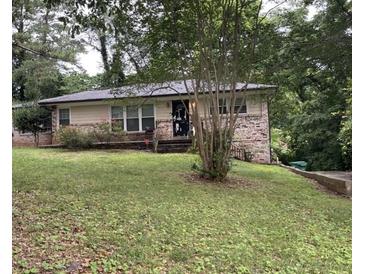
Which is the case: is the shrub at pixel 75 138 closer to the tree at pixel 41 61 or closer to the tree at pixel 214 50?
the tree at pixel 214 50

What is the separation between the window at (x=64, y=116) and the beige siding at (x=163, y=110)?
471cm

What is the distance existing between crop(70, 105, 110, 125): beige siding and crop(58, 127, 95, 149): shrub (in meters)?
1.61

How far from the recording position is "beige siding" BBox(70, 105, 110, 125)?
17.7 m

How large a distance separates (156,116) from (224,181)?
9.27 meters

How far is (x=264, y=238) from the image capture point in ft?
15.5

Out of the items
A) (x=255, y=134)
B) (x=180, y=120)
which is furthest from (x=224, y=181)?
(x=180, y=120)

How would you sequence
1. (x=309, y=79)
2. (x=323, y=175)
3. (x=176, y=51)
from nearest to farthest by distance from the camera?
(x=176, y=51)
(x=323, y=175)
(x=309, y=79)

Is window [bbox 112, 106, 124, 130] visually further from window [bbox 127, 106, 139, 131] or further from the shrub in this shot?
the shrub

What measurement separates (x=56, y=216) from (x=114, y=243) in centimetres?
124

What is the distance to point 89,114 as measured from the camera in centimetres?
1784

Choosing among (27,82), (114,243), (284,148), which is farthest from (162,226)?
(27,82)

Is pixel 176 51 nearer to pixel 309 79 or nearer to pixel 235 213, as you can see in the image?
pixel 235 213
